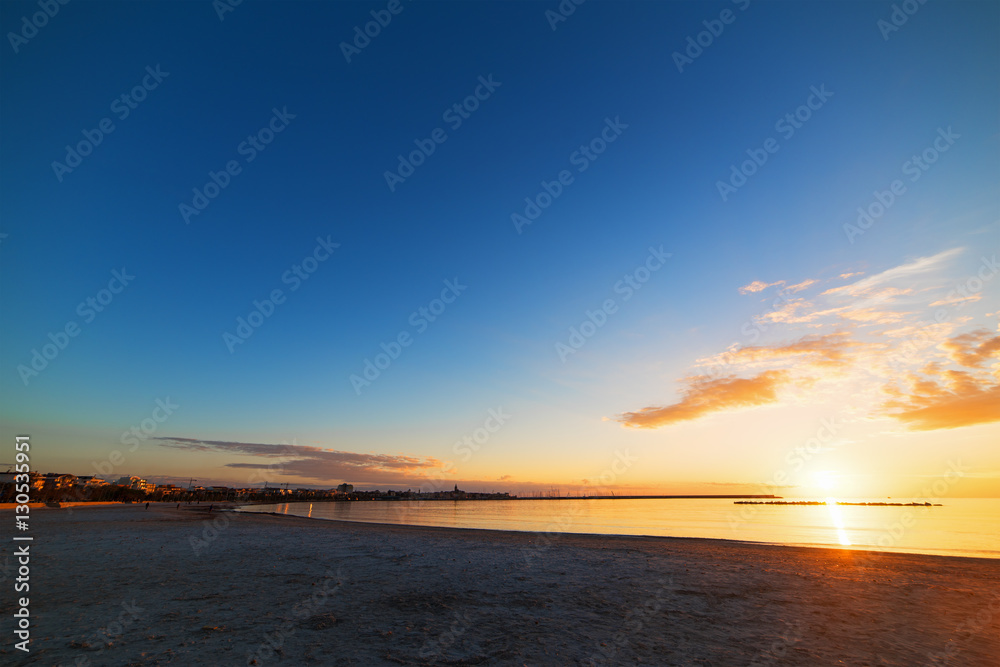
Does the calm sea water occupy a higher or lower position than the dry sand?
lower

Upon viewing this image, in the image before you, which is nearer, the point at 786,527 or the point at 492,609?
the point at 492,609

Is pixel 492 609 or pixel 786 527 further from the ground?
pixel 492 609

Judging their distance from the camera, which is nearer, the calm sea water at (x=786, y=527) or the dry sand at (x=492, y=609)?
the dry sand at (x=492, y=609)

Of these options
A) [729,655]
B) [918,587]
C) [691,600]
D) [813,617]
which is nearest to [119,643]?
[729,655]

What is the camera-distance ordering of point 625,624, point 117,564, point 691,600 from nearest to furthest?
point 625,624
point 691,600
point 117,564

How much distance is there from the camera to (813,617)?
38.5ft

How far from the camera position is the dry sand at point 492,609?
875 centimetres

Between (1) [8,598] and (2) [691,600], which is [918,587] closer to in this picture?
(2) [691,600]

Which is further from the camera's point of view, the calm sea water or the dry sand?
the calm sea water

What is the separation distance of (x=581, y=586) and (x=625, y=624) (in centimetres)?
466

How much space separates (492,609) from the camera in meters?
12.2

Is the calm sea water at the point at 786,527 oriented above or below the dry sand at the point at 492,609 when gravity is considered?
below

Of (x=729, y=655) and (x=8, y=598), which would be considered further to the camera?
(x=8, y=598)

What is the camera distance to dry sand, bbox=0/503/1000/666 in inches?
344
